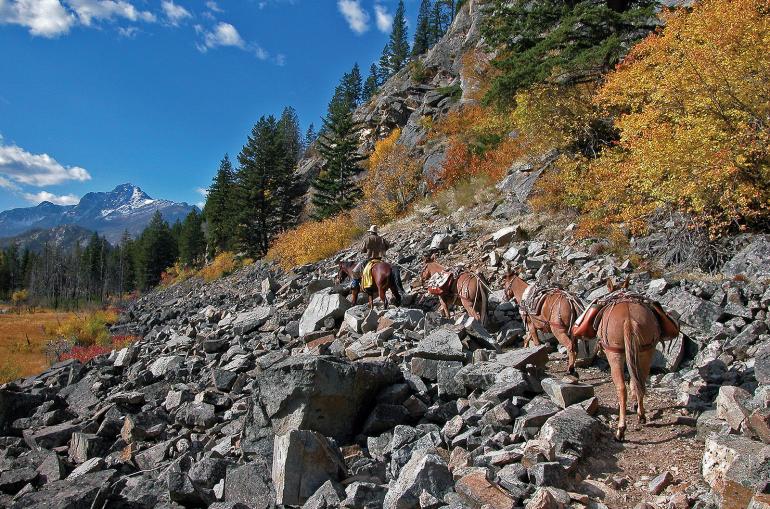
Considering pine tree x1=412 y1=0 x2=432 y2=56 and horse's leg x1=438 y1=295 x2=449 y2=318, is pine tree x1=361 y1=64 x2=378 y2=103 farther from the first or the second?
horse's leg x1=438 y1=295 x2=449 y2=318

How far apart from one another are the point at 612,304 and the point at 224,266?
5111 cm

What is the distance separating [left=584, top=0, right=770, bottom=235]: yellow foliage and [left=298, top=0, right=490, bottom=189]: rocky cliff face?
2619cm

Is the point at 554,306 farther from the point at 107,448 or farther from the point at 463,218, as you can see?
the point at 463,218

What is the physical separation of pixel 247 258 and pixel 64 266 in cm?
7326

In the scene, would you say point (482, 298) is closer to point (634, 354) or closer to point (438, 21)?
point (634, 354)

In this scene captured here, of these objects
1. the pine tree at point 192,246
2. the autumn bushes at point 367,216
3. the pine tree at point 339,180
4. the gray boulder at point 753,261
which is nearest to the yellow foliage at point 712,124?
the gray boulder at point 753,261

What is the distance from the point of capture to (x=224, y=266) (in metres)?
52.2

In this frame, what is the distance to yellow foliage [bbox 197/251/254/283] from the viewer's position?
49.8 m

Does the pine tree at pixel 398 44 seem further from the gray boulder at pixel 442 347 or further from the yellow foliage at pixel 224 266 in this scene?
the gray boulder at pixel 442 347

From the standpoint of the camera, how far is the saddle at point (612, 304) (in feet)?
19.4

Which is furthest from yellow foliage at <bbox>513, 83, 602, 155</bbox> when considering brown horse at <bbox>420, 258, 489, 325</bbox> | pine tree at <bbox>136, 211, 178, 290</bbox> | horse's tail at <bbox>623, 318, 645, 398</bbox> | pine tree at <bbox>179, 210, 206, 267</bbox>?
pine tree at <bbox>136, 211, 178, 290</bbox>

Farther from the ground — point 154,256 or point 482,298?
point 154,256

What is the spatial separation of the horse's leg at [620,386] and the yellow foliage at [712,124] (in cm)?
728

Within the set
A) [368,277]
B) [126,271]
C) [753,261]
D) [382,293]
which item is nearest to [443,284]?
[382,293]
